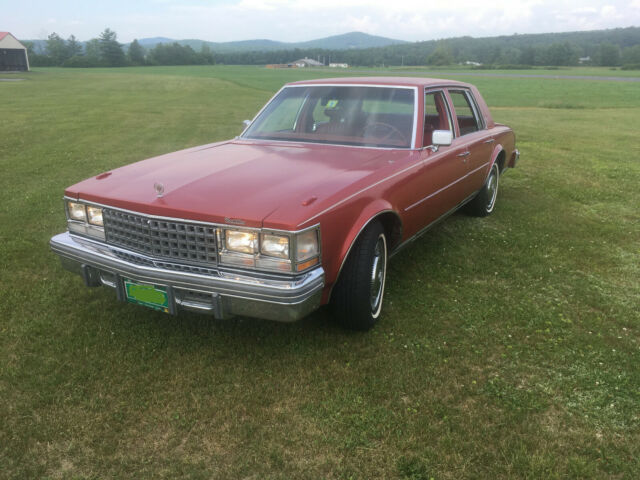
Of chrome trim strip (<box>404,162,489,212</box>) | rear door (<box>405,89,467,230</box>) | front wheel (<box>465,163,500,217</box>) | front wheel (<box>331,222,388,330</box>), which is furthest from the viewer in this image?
front wheel (<box>465,163,500,217</box>)

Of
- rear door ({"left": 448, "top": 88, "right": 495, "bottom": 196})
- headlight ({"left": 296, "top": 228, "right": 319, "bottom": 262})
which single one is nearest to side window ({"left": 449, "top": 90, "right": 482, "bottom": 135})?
Answer: rear door ({"left": 448, "top": 88, "right": 495, "bottom": 196})

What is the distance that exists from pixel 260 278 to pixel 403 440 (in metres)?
1.06

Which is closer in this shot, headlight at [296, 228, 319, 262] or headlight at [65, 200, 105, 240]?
headlight at [296, 228, 319, 262]

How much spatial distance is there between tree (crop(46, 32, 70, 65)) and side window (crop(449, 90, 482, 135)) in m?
106

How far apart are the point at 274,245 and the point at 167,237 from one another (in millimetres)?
621

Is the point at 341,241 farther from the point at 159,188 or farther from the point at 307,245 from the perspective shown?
the point at 159,188

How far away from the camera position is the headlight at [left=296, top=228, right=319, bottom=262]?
2.57m

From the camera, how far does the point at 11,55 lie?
54.4 m

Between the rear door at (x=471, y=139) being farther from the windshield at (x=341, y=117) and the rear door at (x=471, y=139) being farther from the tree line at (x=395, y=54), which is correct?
the tree line at (x=395, y=54)

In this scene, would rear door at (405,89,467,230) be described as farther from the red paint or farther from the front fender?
the front fender

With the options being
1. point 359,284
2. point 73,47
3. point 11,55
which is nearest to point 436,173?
point 359,284

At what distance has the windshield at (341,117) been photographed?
155 inches

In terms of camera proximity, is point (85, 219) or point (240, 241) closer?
point (240, 241)

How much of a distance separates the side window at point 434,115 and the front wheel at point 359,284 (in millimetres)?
1206
